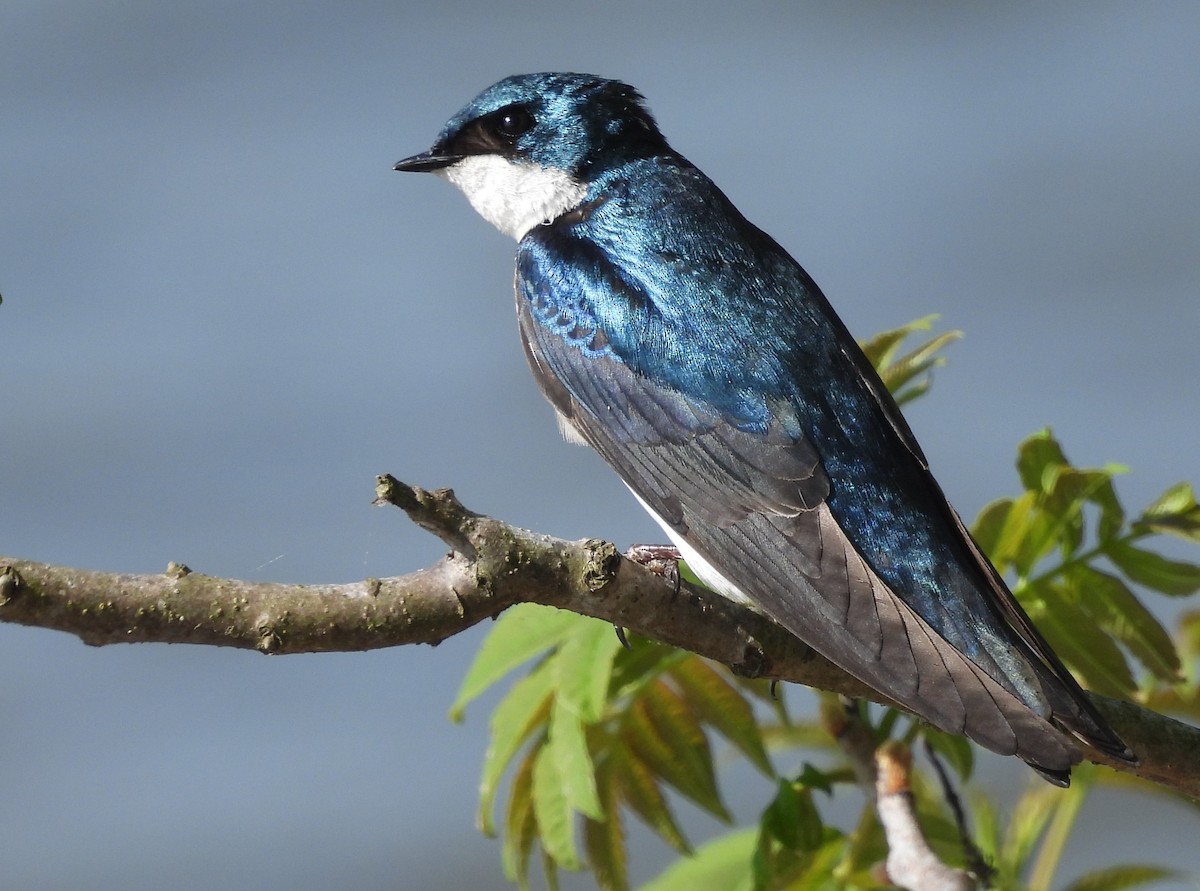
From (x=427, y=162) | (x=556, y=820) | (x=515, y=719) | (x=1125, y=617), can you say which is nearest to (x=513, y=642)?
(x=515, y=719)

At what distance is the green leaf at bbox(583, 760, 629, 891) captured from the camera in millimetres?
1623

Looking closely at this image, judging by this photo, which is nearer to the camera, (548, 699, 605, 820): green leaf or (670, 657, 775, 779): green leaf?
(548, 699, 605, 820): green leaf

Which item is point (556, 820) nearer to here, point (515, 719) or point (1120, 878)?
point (515, 719)

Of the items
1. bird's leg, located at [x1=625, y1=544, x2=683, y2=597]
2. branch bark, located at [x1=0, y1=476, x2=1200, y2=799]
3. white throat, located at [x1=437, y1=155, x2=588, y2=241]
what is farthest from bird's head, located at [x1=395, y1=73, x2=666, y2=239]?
branch bark, located at [x1=0, y1=476, x2=1200, y2=799]

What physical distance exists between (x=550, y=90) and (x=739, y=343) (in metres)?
0.66

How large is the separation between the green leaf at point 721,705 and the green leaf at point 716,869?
0.13 meters

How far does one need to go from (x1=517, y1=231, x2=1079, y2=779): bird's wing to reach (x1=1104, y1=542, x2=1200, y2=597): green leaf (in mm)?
258

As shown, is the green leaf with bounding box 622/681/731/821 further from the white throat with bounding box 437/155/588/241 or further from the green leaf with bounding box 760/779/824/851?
the white throat with bounding box 437/155/588/241

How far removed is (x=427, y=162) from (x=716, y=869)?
1176 mm

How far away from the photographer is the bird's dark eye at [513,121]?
2.21 m

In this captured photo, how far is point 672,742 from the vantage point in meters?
1.63

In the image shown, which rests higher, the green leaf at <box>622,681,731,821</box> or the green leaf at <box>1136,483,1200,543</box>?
the green leaf at <box>1136,483,1200,543</box>

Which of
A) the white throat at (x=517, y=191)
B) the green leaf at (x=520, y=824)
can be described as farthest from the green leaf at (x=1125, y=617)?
the white throat at (x=517, y=191)

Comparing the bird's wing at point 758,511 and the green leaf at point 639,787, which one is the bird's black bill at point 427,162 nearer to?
the bird's wing at point 758,511
